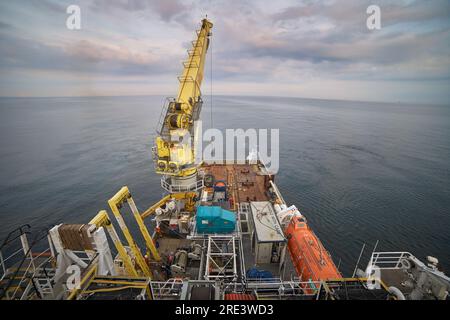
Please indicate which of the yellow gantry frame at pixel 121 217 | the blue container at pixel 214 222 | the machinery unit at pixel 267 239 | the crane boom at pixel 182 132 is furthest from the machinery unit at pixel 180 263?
the crane boom at pixel 182 132

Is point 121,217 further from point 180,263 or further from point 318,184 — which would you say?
point 318,184

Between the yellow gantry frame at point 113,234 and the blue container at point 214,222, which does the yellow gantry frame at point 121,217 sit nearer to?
the yellow gantry frame at point 113,234

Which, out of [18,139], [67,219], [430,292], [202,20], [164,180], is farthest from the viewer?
[18,139]

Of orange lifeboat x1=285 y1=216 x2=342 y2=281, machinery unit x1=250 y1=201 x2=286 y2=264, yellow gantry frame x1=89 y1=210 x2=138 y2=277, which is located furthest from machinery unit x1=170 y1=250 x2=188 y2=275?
orange lifeboat x1=285 y1=216 x2=342 y2=281

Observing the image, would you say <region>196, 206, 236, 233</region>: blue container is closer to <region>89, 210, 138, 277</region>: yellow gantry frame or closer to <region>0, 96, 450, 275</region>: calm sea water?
<region>89, 210, 138, 277</region>: yellow gantry frame
